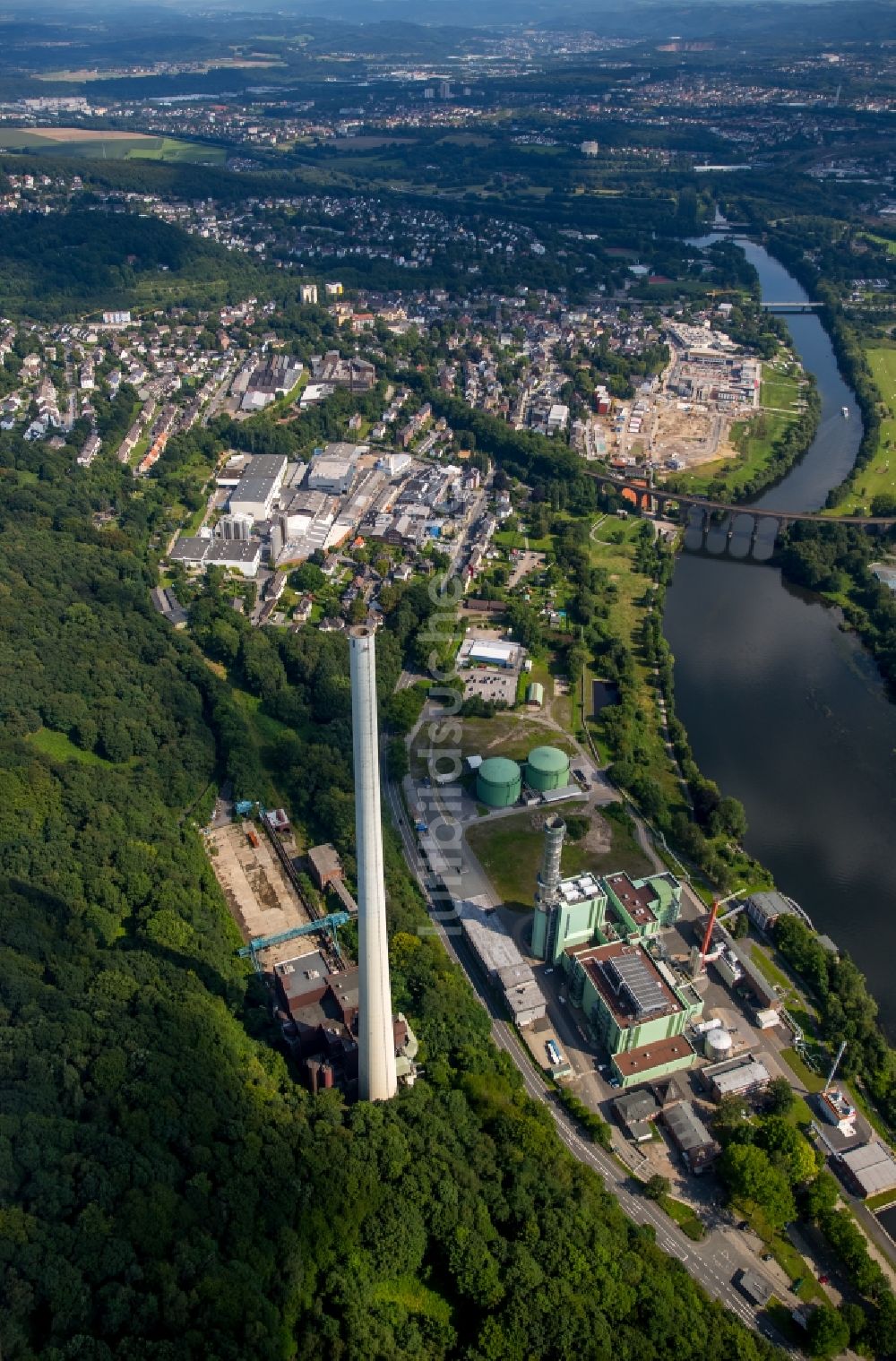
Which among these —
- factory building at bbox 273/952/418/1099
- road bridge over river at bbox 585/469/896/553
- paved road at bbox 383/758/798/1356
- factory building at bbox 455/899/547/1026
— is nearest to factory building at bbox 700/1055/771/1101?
paved road at bbox 383/758/798/1356

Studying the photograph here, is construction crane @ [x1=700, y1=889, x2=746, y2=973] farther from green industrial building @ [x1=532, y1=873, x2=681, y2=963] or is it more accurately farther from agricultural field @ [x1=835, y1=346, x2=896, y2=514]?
agricultural field @ [x1=835, y1=346, x2=896, y2=514]

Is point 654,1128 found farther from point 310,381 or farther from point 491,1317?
point 310,381

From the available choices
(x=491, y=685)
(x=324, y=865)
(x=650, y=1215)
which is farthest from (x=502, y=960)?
(x=491, y=685)

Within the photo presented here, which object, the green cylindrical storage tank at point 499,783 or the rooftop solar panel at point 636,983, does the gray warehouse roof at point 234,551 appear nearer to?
the green cylindrical storage tank at point 499,783

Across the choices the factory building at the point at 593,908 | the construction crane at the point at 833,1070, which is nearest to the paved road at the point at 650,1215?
the factory building at the point at 593,908

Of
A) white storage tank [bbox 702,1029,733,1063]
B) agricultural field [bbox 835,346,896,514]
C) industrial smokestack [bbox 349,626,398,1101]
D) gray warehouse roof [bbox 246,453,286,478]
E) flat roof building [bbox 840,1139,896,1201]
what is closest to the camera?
industrial smokestack [bbox 349,626,398,1101]

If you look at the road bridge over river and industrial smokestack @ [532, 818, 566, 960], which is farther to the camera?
the road bridge over river
